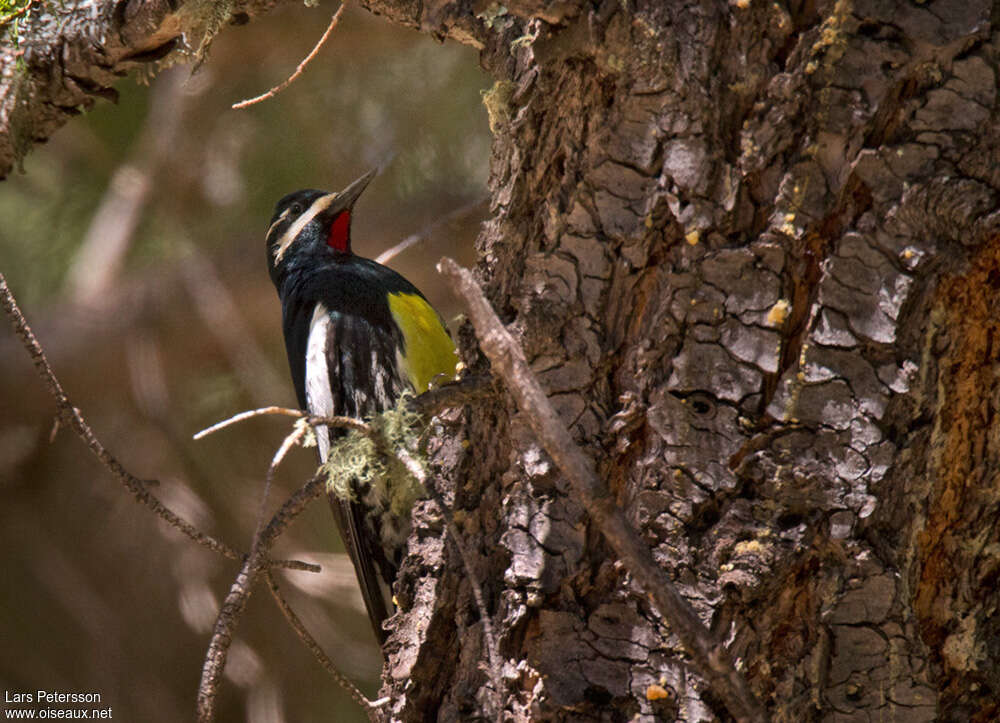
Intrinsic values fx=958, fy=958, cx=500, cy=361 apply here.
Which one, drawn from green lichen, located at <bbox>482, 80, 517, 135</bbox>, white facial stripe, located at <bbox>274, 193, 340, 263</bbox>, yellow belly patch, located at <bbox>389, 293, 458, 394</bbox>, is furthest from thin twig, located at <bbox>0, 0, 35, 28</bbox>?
white facial stripe, located at <bbox>274, 193, 340, 263</bbox>

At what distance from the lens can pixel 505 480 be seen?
155 cm

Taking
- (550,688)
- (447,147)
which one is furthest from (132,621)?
(550,688)

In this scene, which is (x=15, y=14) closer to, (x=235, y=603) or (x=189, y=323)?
(x=235, y=603)

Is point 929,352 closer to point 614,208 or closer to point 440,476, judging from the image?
point 614,208

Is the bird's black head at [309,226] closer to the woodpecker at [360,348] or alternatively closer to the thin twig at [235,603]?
the woodpecker at [360,348]

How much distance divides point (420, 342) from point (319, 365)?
0.36 metres

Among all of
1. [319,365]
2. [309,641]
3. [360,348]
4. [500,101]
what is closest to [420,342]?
[360,348]

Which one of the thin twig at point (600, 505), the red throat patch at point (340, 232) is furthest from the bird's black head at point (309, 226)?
the thin twig at point (600, 505)

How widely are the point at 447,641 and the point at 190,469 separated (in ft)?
11.0

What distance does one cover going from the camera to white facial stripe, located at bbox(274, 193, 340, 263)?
12.6 ft

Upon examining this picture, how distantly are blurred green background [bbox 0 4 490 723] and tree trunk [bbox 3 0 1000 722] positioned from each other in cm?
237

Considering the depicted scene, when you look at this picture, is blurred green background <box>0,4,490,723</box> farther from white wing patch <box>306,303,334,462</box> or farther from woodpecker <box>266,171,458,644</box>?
white wing patch <box>306,303,334,462</box>

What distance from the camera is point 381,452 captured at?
159 cm

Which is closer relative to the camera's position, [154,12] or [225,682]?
[154,12]
